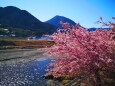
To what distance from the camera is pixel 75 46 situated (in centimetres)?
1664

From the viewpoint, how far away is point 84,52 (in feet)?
52.9

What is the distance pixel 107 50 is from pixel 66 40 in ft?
10.3

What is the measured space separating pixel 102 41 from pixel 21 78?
3384cm

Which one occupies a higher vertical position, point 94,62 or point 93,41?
point 93,41

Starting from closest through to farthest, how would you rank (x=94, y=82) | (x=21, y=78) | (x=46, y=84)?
(x=94, y=82)
(x=46, y=84)
(x=21, y=78)

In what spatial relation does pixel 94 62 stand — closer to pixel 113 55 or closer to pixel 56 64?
pixel 113 55

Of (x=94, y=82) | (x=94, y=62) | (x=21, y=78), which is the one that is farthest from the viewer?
(x=21, y=78)

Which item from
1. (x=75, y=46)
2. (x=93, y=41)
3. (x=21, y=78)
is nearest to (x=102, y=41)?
(x=93, y=41)

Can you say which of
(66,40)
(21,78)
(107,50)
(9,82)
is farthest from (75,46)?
(21,78)

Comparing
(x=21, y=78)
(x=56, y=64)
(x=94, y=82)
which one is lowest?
(x=21, y=78)

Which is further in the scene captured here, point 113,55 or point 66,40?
point 66,40

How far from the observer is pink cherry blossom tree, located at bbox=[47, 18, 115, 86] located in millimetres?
15891

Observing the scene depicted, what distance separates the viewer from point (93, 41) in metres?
16.2

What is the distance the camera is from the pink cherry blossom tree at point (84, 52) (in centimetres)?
1589
